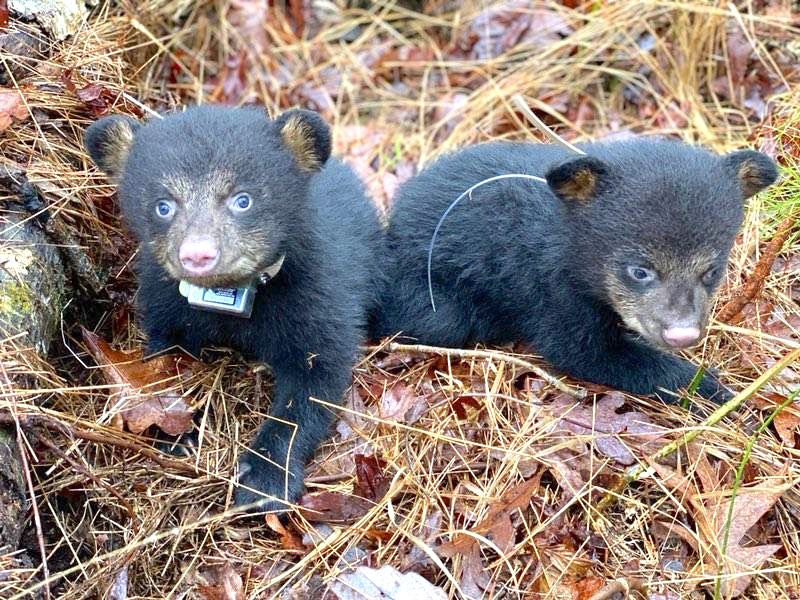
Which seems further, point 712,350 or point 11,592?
point 712,350

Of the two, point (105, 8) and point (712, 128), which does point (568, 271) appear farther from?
point (105, 8)

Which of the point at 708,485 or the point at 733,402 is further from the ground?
the point at 733,402

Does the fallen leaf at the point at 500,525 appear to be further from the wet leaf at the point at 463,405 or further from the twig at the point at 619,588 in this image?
the wet leaf at the point at 463,405

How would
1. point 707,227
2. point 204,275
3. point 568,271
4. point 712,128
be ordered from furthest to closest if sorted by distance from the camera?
point 712,128, point 568,271, point 707,227, point 204,275

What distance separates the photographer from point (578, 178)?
13.7 ft

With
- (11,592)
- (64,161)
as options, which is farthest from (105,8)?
(11,592)

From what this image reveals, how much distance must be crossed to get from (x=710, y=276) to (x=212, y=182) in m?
2.30

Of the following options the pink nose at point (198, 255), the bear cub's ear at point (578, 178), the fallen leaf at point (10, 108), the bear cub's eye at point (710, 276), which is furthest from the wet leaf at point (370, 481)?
the fallen leaf at point (10, 108)

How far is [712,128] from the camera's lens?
6.43 m

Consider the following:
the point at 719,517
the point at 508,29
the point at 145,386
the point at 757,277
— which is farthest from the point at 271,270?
the point at 508,29

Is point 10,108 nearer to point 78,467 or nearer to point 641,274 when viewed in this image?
point 78,467

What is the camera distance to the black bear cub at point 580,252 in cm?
401

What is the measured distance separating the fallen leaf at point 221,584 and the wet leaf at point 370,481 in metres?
0.67

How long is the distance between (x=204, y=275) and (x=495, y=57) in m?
4.30
